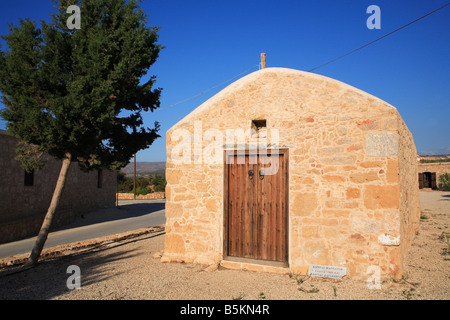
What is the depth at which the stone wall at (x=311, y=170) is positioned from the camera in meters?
5.13

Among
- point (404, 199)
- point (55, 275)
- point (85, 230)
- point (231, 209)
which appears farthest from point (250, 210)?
point (85, 230)

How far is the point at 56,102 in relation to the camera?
615 cm

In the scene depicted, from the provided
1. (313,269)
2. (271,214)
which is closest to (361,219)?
(313,269)

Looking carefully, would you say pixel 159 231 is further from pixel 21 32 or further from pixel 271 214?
pixel 21 32

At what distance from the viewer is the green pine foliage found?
20.7 ft

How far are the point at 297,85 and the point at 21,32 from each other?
5974 mm

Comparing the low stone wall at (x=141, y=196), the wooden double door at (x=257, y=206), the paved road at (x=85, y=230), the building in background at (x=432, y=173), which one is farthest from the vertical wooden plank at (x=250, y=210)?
the building in background at (x=432, y=173)

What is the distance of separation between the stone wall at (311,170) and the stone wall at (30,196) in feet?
27.2

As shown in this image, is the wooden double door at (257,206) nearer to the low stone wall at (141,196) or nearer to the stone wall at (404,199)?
the stone wall at (404,199)

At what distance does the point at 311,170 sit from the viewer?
5574 mm

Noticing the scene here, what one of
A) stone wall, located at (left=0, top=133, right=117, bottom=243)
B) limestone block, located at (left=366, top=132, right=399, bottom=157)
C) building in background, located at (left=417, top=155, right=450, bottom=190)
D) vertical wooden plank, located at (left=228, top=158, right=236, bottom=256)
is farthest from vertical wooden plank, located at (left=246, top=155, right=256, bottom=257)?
building in background, located at (left=417, top=155, right=450, bottom=190)

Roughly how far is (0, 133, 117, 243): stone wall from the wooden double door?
9.25 metres

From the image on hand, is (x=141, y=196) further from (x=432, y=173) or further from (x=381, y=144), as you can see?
(x=432, y=173)

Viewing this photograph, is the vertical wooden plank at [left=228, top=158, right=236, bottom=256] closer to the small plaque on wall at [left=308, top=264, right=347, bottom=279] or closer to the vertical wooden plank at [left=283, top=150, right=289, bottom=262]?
the vertical wooden plank at [left=283, top=150, right=289, bottom=262]
